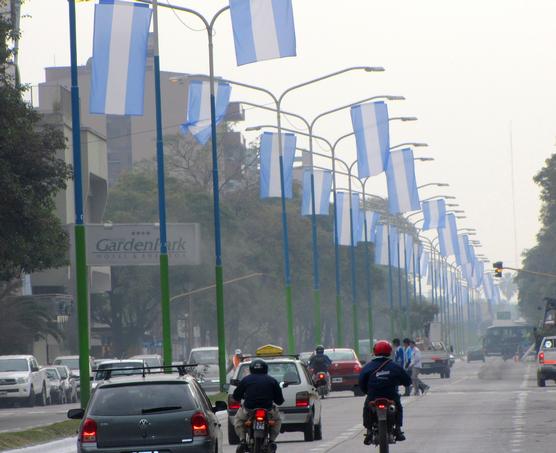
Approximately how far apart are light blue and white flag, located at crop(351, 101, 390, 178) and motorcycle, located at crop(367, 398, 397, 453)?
4299 centimetres

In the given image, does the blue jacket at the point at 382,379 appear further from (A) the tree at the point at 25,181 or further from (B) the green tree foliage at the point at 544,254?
(B) the green tree foliage at the point at 544,254

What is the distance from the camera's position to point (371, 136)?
6394 centimetres

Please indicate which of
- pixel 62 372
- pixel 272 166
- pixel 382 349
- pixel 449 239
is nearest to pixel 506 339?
pixel 449 239

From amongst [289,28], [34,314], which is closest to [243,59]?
[289,28]

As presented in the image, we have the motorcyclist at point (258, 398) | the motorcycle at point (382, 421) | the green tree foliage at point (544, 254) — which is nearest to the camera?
the motorcycle at point (382, 421)

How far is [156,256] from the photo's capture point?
7619 centimetres

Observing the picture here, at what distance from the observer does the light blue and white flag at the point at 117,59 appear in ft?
122

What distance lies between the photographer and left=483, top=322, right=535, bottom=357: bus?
Result: 151 m

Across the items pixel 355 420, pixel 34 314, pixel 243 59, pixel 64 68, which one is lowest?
pixel 355 420

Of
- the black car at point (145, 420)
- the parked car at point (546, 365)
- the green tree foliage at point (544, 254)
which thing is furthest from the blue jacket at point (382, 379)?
the green tree foliage at point (544, 254)

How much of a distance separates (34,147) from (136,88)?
5.25 m

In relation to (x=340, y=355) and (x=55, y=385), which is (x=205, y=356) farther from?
(x=340, y=355)

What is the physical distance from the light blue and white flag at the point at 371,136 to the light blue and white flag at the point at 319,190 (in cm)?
778

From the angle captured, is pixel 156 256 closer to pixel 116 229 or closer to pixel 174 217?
pixel 116 229
